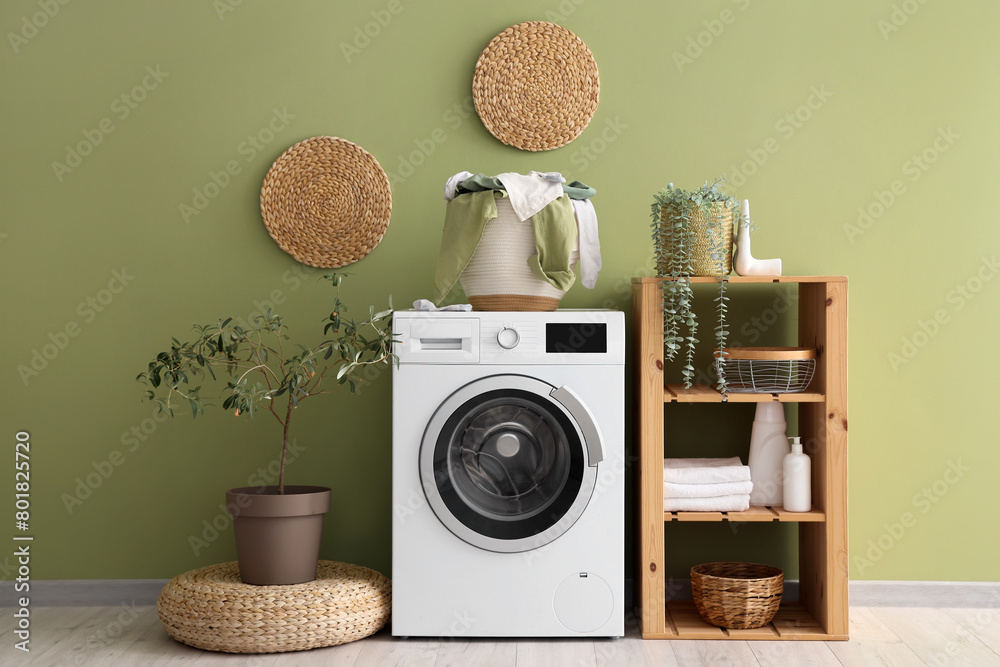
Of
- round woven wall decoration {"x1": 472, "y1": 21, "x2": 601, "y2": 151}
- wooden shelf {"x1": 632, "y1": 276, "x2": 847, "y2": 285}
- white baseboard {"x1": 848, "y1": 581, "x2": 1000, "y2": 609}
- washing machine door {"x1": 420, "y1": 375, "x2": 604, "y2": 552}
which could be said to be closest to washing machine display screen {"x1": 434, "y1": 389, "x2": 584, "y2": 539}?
washing machine door {"x1": 420, "y1": 375, "x2": 604, "y2": 552}

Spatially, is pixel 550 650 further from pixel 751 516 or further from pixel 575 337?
pixel 575 337

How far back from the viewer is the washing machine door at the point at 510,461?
7.63 feet

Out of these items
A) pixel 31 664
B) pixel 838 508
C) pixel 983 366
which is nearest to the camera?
pixel 31 664

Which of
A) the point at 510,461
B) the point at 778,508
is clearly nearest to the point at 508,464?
the point at 510,461

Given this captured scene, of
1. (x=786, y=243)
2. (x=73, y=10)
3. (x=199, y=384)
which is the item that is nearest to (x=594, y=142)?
(x=786, y=243)

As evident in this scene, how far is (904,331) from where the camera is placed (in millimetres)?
2752

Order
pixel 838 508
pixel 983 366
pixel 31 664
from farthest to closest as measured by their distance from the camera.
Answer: pixel 983 366 → pixel 838 508 → pixel 31 664

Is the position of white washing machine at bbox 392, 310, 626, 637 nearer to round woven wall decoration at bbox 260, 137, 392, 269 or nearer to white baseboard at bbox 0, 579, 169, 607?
round woven wall decoration at bbox 260, 137, 392, 269

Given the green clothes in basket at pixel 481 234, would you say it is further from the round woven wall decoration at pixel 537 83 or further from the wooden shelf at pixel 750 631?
the wooden shelf at pixel 750 631

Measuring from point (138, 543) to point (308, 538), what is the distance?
762mm

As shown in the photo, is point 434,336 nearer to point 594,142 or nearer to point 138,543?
point 594,142

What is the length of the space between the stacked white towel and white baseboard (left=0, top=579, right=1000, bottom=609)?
1.56 feet

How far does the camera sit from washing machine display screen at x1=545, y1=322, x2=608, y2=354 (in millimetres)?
2355

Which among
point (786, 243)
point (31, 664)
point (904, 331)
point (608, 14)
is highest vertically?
point (608, 14)
